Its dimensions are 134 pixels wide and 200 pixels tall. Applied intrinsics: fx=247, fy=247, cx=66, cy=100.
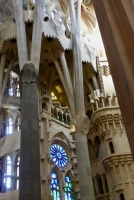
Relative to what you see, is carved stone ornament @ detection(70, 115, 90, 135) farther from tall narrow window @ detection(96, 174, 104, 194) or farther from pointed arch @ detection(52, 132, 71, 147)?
pointed arch @ detection(52, 132, 71, 147)

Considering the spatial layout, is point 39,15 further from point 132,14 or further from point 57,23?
point 132,14

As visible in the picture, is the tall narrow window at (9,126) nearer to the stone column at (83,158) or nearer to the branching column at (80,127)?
the branching column at (80,127)

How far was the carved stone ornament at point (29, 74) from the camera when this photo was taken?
10720 millimetres

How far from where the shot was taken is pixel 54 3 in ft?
57.5

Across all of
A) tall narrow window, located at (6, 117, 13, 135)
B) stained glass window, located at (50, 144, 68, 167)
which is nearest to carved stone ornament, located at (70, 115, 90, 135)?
stained glass window, located at (50, 144, 68, 167)

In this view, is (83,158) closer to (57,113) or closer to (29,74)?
(29,74)

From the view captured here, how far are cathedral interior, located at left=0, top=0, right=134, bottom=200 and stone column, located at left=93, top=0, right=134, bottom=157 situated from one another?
4.02 m

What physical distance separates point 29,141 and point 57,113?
10.8 metres

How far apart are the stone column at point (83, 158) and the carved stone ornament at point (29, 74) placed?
3.43 meters

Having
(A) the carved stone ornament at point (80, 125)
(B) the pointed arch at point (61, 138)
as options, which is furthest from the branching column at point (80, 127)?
(B) the pointed arch at point (61, 138)

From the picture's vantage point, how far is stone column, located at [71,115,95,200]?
35.7ft

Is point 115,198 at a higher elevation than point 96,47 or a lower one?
lower

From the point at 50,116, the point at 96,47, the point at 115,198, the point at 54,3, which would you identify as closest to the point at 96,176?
the point at 115,198

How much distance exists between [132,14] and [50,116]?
14.4 metres
